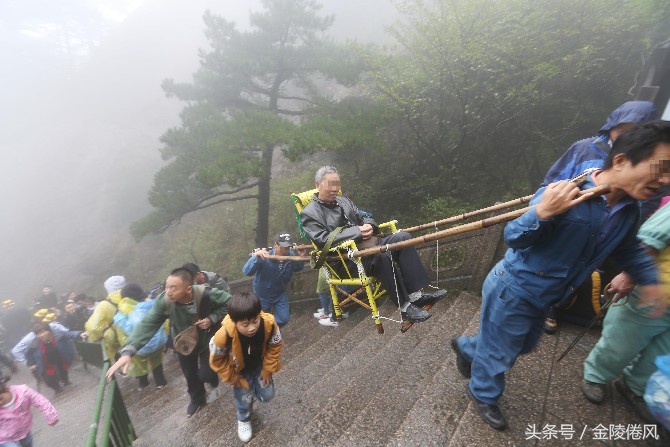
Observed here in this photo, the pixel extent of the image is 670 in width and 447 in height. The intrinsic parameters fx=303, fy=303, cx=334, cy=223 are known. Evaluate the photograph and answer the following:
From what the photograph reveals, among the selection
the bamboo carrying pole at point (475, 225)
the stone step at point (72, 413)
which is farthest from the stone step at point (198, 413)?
the bamboo carrying pole at point (475, 225)

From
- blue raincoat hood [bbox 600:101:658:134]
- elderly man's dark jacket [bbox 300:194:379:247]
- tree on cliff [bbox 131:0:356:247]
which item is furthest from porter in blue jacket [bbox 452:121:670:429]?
tree on cliff [bbox 131:0:356:247]

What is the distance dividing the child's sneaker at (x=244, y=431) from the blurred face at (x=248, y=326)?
113 centimetres

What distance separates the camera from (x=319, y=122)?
8266mm

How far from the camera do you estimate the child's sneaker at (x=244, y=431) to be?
3.07 meters

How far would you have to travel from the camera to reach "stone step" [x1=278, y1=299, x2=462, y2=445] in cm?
278

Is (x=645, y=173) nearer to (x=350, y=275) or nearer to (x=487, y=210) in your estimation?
(x=487, y=210)

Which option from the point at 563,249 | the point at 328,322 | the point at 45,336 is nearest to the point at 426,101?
the point at 328,322

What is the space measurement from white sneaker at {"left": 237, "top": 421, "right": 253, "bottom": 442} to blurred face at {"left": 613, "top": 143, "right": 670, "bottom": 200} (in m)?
3.68

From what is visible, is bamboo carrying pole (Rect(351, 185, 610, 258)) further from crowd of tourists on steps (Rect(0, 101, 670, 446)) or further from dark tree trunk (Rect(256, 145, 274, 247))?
dark tree trunk (Rect(256, 145, 274, 247))

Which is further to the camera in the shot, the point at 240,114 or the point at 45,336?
the point at 240,114

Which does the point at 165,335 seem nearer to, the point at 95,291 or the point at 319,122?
the point at 319,122

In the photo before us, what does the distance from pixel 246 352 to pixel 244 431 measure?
34.7 inches

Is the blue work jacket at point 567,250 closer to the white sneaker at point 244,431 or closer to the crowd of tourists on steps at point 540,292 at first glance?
the crowd of tourists on steps at point 540,292

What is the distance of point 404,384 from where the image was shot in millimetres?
Answer: 3117
